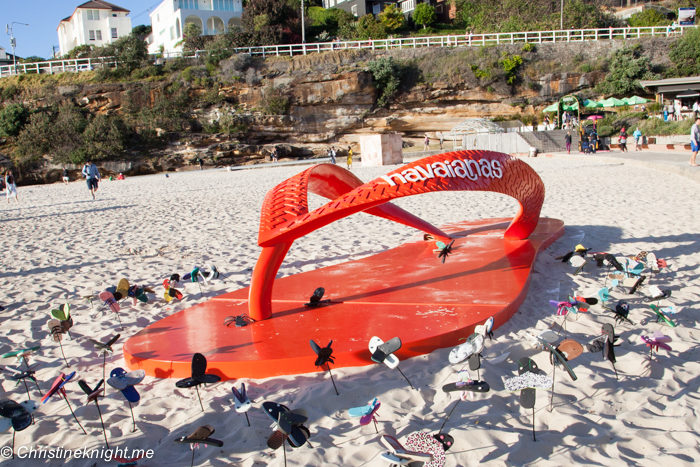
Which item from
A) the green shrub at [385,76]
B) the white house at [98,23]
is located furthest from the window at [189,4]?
the green shrub at [385,76]

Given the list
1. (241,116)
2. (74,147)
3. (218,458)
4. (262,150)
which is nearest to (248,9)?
(241,116)

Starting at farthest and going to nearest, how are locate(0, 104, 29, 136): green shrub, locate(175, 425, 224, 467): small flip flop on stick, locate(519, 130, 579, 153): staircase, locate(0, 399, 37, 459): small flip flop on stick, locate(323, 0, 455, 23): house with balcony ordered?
1. locate(323, 0, 455, 23): house with balcony
2. locate(0, 104, 29, 136): green shrub
3. locate(519, 130, 579, 153): staircase
4. locate(0, 399, 37, 459): small flip flop on stick
5. locate(175, 425, 224, 467): small flip flop on stick

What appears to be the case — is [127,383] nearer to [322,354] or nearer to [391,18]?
[322,354]

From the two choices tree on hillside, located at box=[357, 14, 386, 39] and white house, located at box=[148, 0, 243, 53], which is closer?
tree on hillside, located at box=[357, 14, 386, 39]

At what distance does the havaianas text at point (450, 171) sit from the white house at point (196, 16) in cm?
4949

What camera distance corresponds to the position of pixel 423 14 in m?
52.9

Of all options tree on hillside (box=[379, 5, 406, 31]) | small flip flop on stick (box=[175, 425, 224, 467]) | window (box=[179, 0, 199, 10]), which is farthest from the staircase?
window (box=[179, 0, 199, 10])

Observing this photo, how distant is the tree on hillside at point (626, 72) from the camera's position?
119 ft

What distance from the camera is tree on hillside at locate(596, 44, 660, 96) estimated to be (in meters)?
36.3

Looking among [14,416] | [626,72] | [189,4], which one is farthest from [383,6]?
[14,416]

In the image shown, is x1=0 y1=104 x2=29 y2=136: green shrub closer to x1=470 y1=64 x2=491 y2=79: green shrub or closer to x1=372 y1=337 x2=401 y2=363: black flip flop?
x1=470 y1=64 x2=491 y2=79: green shrub

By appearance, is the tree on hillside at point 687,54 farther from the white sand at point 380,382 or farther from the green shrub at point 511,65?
the white sand at point 380,382

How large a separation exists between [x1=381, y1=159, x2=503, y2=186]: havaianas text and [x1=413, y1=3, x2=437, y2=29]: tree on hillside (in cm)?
5404

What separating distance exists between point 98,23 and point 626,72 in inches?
2202
